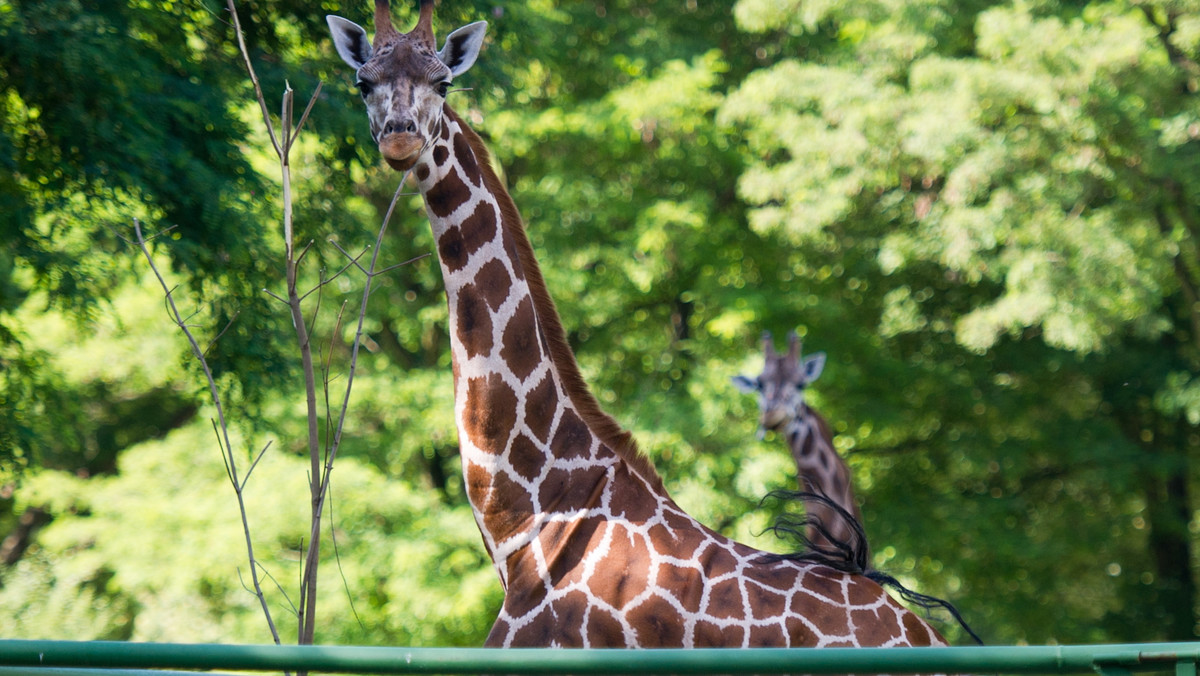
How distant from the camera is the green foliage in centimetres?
613

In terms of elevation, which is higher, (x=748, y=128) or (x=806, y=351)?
(x=748, y=128)

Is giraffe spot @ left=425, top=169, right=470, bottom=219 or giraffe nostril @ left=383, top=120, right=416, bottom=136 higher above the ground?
giraffe nostril @ left=383, top=120, right=416, bottom=136

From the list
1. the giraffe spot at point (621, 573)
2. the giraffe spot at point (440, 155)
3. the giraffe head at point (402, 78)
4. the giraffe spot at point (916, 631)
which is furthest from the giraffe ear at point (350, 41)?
the giraffe spot at point (916, 631)

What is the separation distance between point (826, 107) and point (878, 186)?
1079 millimetres

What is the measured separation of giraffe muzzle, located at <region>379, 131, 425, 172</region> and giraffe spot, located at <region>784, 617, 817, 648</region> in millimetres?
1804

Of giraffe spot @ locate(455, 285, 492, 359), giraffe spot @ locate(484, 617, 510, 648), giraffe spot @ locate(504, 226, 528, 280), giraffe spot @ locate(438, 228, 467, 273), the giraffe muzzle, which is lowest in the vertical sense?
giraffe spot @ locate(484, 617, 510, 648)

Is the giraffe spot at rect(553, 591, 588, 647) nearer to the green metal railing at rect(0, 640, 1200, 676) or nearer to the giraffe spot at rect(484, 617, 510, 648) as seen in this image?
the giraffe spot at rect(484, 617, 510, 648)

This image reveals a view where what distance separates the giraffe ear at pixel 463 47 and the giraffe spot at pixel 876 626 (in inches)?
87.8

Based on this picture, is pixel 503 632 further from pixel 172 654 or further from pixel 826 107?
pixel 826 107

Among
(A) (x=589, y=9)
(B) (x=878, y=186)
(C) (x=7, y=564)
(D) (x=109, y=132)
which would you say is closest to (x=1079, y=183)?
(B) (x=878, y=186)

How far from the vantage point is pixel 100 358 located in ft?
39.8

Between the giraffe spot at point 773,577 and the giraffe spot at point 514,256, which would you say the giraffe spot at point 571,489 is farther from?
the giraffe spot at point 514,256

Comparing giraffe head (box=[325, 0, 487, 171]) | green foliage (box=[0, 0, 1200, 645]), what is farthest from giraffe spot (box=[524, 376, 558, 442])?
green foliage (box=[0, 0, 1200, 645])

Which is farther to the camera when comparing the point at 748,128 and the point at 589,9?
the point at 589,9
